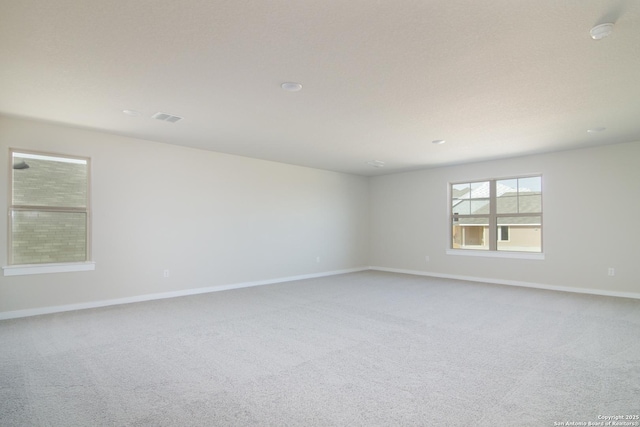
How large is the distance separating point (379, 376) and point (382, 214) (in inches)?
249

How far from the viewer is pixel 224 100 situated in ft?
12.0

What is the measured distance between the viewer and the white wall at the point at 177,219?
459cm

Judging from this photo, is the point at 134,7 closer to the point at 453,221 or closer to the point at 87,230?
the point at 87,230

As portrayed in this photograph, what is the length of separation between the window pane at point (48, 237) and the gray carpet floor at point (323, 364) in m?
0.77

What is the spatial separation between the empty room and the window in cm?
4

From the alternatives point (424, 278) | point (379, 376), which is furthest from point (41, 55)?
point (424, 278)

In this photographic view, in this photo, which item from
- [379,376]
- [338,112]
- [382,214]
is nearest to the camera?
[379,376]

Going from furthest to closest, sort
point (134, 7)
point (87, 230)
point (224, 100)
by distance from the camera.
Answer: point (87, 230)
point (224, 100)
point (134, 7)

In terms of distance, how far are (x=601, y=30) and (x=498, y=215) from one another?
17.0ft

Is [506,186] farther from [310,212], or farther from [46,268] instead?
[46,268]

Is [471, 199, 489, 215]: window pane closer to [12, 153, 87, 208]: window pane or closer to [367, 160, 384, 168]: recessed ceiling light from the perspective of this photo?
[367, 160, 384, 168]: recessed ceiling light

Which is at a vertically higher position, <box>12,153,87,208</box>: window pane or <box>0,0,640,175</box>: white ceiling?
<box>0,0,640,175</box>: white ceiling

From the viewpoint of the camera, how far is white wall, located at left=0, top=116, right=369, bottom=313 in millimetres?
4590

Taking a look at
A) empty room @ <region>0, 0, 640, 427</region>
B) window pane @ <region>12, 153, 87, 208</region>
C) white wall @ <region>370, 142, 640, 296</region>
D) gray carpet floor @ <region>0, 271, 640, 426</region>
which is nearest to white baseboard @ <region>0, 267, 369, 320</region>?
empty room @ <region>0, 0, 640, 427</region>
